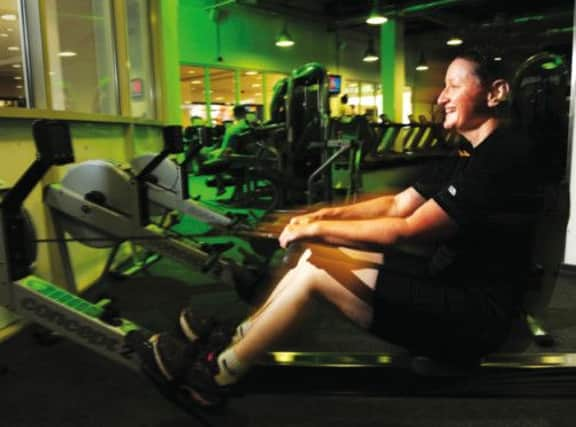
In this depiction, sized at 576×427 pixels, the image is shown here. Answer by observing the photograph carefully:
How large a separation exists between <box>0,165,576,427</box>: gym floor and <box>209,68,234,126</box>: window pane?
800 cm

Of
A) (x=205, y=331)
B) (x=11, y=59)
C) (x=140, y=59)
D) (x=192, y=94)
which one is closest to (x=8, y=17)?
(x=11, y=59)

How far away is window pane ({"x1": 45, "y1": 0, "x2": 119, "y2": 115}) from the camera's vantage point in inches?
139

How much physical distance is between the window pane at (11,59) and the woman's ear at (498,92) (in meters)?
2.29

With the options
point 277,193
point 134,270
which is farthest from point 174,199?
point 277,193

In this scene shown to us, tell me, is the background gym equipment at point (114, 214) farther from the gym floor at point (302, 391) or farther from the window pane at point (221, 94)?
the window pane at point (221, 94)

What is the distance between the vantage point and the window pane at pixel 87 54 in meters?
3.52

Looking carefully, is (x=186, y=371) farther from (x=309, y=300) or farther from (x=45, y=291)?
(x=45, y=291)

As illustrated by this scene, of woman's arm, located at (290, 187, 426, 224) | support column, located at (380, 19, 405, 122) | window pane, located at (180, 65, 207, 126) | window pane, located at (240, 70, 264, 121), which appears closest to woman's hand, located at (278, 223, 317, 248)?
woman's arm, located at (290, 187, 426, 224)

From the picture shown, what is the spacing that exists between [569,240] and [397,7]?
828 cm

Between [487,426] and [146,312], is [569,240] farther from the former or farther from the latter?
[146,312]

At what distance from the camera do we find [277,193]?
5.27 metres

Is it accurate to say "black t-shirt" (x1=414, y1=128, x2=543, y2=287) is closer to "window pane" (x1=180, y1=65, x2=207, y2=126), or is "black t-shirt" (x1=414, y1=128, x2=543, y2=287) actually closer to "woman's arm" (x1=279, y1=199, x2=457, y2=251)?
"woman's arm" (x1=279, y1=199, x2=457, y2=251)

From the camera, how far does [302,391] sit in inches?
53.1

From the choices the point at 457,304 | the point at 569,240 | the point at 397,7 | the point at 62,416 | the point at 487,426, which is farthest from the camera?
the point at 397,7
